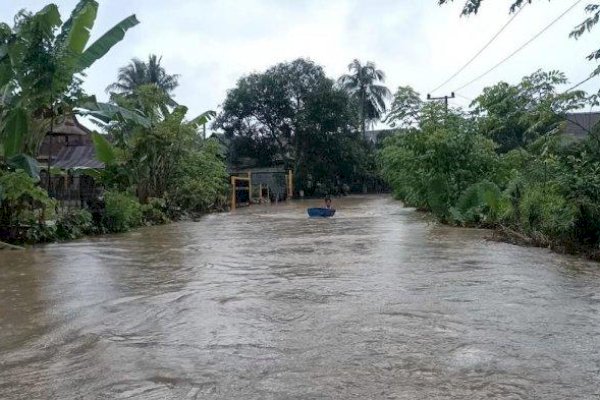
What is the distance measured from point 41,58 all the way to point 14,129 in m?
1.56

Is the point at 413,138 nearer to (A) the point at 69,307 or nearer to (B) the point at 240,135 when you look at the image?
(A) the point at 69,307

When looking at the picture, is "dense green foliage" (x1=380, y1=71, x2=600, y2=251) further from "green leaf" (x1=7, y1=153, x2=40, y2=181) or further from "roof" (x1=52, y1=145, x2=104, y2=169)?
"roof" (x1=52, y1=145, x2=104, y2=169)

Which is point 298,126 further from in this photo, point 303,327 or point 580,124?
point 303,327

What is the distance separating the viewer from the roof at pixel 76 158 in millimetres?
26498

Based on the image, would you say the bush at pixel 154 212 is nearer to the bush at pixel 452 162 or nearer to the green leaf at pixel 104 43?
the green leaf at pixel 104 43

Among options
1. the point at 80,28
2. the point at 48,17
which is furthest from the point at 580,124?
the point at 48,17

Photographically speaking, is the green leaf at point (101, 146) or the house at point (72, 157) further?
the house at point (72, 157)

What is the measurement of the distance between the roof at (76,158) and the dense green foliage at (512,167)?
13.6m

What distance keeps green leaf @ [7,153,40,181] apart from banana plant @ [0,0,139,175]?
9 cm

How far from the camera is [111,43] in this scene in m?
13.0

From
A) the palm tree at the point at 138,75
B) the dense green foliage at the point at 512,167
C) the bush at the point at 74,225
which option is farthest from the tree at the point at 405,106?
the palm tree at the point at 138,75

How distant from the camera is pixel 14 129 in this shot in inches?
477

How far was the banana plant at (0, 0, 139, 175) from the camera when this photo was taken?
471 inches

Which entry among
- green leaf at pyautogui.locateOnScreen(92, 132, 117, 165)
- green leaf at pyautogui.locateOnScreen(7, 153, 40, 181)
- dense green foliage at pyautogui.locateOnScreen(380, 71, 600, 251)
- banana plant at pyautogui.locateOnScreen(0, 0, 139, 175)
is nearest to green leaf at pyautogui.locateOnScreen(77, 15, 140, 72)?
banana plant at pyautogui.locateOnScreen(0, 0, 139, 175)
